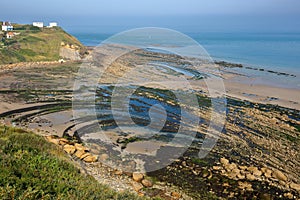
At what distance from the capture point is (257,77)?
1460 inches

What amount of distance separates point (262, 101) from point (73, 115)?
16.3 m

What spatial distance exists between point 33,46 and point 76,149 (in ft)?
131

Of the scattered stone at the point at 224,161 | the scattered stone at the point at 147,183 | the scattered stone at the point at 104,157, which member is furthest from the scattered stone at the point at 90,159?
the scattered stone at the point at 224,161

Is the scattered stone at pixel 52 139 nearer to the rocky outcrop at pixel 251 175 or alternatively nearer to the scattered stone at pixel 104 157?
the scattered stone at pixel 104 157

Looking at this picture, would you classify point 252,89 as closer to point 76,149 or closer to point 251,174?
point 251,174

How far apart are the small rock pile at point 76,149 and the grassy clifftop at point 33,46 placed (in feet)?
97.6

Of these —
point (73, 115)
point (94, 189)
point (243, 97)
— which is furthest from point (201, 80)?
point (94, 189)

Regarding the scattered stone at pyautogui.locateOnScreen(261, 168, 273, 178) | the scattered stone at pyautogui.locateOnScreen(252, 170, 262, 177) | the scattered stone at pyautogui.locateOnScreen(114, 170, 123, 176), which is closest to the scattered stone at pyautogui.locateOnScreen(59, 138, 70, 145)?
the scattered stone at pyautogui.locateOnScreen(114, 170, 123, 176)

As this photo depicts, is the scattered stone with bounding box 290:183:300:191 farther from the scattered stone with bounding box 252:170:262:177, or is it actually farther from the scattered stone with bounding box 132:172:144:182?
the scattered stone with bounding box 132:172:144:182

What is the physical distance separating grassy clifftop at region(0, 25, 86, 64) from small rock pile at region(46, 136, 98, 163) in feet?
97.6

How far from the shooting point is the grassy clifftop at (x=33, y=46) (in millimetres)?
42594

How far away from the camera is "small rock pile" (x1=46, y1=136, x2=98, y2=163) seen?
42.8 ft

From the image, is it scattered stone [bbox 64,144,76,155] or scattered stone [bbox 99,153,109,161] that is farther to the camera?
scattered stone [bbox 64,144,76,155]

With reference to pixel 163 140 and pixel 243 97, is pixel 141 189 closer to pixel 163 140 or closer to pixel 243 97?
pixel 163 140
